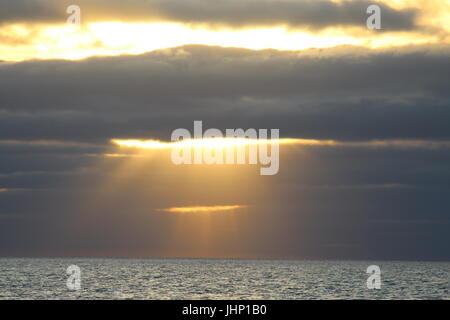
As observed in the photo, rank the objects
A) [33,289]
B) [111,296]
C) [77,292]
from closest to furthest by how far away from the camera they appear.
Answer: [111,296]
[77,292]
[33,289]
